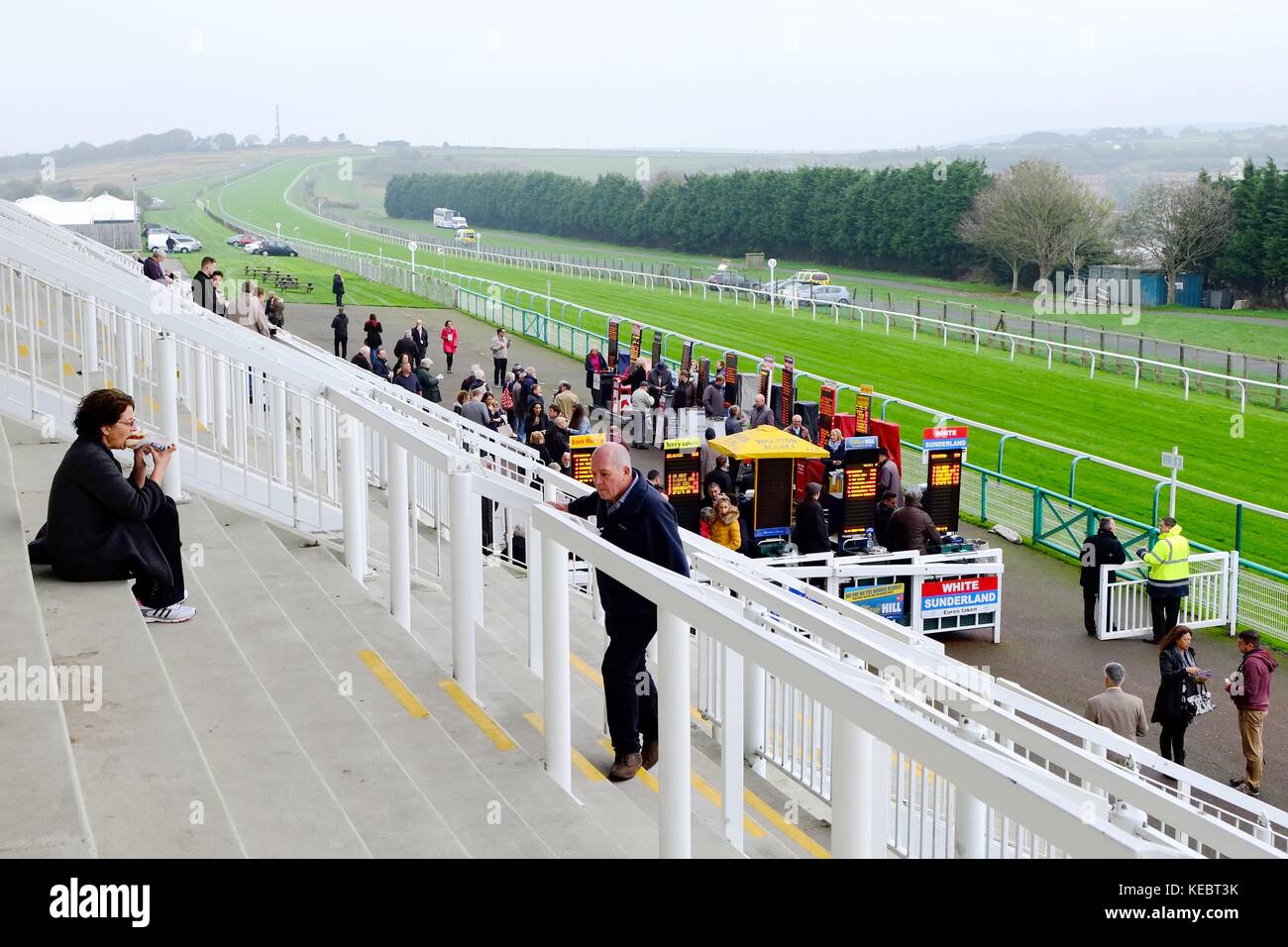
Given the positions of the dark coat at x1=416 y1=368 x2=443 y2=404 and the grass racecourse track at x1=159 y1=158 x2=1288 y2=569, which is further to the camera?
the dark coat at x1=416 y1=368 x2=443 y2=404

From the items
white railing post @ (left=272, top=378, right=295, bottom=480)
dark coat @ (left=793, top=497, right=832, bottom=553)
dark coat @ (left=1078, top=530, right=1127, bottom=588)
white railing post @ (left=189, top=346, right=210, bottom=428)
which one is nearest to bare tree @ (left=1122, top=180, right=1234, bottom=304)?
dark coat @ (left=1078, top=530, right=1127, bottom=588)

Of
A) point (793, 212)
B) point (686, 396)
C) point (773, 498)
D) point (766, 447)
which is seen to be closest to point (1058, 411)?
point (686, 396)

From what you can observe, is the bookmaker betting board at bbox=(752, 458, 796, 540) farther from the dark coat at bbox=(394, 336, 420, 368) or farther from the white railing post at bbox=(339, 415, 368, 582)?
the white railing post at bbox=(339, 415, 368, 582)

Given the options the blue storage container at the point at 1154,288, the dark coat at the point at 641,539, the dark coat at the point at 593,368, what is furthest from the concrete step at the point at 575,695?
the blue storage container at the point at 1154,288

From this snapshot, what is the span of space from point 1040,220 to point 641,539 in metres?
62.7

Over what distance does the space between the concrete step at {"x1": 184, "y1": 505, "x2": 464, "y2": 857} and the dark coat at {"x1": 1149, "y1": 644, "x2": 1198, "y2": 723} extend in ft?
24.3

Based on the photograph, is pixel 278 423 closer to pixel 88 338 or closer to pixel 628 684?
pixel 88 338

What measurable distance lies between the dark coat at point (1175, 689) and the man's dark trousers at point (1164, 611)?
398cm

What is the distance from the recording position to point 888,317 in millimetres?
46625

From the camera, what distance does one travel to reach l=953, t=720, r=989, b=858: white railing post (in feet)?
16.9

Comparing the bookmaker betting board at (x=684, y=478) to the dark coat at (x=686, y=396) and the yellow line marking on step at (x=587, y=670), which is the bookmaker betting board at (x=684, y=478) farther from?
the yellow line marking on step at (x=587, y=670)

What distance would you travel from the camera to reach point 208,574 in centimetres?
801

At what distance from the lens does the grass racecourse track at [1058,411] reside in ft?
77.3
